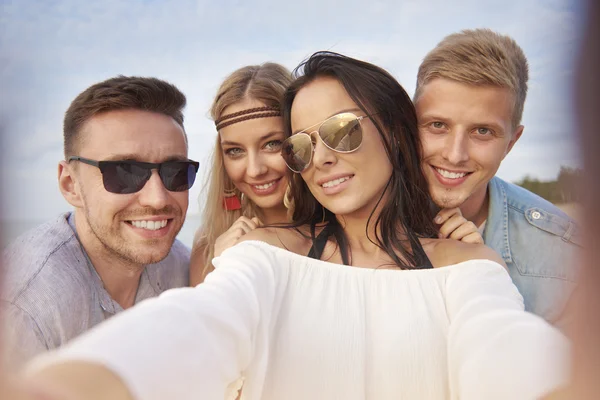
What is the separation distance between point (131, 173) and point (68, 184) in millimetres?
601

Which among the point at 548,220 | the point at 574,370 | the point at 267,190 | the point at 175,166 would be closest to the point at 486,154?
the point at 548,220

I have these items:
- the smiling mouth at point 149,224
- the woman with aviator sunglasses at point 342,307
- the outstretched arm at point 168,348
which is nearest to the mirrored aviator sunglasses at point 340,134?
the woman with aviator sunglasses at point 342,307

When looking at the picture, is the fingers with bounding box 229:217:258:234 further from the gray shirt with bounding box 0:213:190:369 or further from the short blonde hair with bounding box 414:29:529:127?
the short blonde hair with bounding box 414:29:529:127

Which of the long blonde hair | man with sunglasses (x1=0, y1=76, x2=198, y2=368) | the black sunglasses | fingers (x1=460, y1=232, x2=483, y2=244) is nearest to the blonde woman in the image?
the long blonde hair

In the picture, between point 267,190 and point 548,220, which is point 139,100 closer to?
point 267,190

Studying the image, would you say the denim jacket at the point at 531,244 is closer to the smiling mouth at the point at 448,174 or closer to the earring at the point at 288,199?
the smiling mouth at the point at 448,174

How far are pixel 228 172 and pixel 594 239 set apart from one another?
3188 mm

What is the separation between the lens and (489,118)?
3.06 m

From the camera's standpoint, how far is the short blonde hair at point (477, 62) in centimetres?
305

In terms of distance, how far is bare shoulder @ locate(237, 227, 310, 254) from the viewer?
2.32 m

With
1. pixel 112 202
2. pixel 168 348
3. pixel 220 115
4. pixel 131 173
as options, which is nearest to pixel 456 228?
pixel 220 115

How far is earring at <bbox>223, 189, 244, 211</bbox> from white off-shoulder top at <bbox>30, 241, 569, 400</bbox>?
1.61 meters

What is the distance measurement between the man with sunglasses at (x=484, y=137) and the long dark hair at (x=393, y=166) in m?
0.17

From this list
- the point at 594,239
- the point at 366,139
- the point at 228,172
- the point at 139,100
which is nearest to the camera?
the point at 594,239
